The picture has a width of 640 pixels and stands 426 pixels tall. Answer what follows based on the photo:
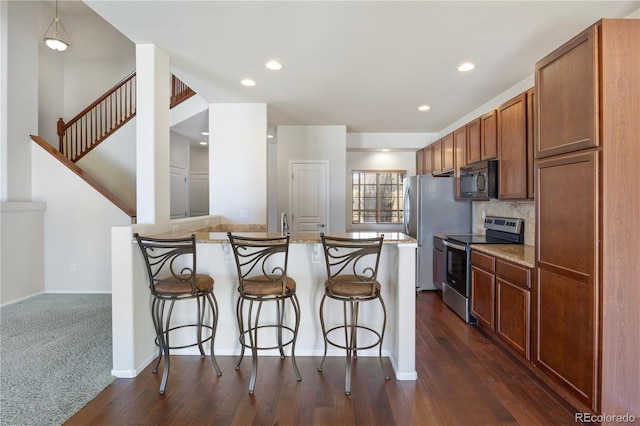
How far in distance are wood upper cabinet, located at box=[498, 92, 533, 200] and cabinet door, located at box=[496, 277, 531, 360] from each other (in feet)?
3.04

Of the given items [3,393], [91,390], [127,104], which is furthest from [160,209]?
[127,104]

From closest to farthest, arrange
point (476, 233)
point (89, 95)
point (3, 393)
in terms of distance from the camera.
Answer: point (3, 393)
point (476, 233)
point (89, 95)

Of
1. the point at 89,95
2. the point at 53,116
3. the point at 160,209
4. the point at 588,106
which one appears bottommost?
the point at 160,209

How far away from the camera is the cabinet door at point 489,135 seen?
338cm

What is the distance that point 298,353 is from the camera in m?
2.69

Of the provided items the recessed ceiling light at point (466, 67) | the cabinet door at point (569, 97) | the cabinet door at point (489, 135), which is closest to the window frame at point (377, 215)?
the cabinet door at point (489, 135)

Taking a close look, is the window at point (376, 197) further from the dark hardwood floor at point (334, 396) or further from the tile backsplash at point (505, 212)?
the dark hardwood floor at point (334, 396)

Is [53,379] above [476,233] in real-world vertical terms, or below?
below

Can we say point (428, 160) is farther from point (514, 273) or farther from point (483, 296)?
point (514, 273)

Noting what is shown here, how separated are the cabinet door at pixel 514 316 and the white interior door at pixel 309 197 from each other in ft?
10.1

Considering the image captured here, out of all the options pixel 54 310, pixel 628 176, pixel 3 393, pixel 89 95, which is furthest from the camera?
pixel 89 95

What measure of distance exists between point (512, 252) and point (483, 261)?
0.30 metres

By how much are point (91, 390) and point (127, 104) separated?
493 cm

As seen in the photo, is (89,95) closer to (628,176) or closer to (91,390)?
(91,390)
